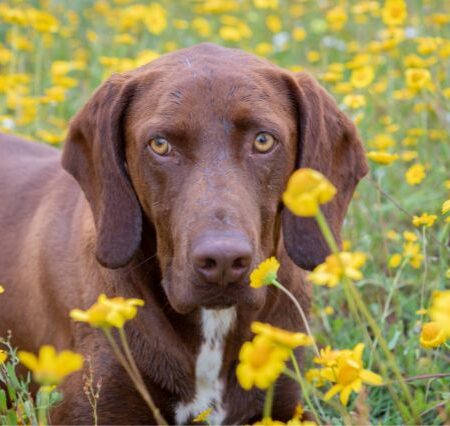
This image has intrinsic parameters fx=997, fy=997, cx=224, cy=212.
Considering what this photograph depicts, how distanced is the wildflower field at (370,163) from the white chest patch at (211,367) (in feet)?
0.80

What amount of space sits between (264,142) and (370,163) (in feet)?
6.51

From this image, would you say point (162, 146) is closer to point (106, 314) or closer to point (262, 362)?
point (106, 314)

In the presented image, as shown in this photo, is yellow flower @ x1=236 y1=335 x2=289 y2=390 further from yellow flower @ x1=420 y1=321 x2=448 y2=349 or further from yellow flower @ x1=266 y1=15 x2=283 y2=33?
yellow flower @ x1=266 y1=15 x2=283 y2=33

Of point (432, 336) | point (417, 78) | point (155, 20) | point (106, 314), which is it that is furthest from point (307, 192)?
point (155, 20)

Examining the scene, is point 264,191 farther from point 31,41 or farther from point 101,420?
point 31,41

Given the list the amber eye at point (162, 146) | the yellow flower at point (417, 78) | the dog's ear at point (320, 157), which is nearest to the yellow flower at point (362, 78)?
the yellow flower at point (417, 78)

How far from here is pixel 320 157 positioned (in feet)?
11.1

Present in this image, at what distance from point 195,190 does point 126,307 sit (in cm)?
103

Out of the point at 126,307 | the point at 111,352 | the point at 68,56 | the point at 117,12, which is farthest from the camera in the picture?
the point at 117,12

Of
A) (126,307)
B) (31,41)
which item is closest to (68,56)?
(31,41)

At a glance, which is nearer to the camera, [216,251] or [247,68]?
[216,251]

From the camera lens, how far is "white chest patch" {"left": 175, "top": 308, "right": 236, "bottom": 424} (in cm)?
343

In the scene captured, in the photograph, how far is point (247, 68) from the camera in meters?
3.34

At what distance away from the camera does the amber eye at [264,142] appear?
316 centimetres
